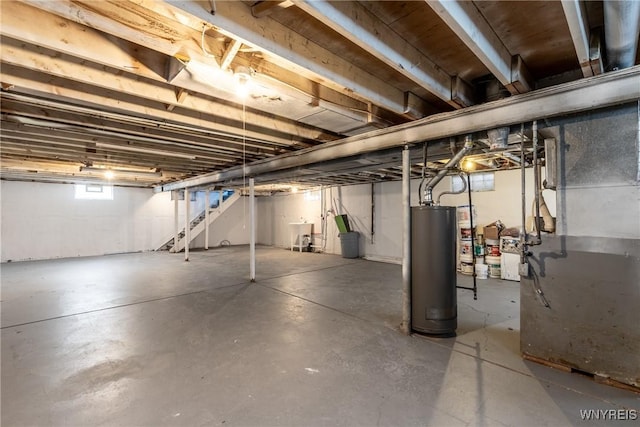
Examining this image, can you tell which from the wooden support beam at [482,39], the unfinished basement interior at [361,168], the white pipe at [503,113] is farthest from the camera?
the white pipe at [503,113]

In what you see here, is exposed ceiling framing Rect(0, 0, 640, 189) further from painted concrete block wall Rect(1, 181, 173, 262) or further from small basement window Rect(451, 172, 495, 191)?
painted concrete block wall Rect(1, 181, 173, 262)

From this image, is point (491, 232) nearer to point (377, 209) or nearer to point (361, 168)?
point (377, 209)

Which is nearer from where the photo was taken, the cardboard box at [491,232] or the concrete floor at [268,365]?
the concrete floor at [268,365]

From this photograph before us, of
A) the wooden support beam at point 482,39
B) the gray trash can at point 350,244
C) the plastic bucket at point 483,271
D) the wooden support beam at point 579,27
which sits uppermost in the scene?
the wooden support beam at point 482,39

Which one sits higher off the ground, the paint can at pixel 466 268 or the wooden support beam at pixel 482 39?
the wooden support beam at pixel 482 39

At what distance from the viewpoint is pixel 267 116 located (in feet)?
10.2

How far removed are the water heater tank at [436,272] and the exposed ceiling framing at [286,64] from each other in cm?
77

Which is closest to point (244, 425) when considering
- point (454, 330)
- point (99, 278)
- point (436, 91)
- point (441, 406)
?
point (441, 406)

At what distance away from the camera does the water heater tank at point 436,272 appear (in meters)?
2.78

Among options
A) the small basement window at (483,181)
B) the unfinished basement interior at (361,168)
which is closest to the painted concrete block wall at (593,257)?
the unfinished basement interior at (361,168)

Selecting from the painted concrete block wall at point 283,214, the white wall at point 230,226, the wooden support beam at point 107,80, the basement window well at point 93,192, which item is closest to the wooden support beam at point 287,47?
the wooden support beam at point 107,80

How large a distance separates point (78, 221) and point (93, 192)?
0.93 meters

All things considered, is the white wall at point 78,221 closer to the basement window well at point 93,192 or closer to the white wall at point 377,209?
the basement window well at point 93,192

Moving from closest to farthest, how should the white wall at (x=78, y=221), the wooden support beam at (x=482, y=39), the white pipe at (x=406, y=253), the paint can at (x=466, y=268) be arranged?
the wooden support beam at (x=482, y=39) → the white pipe at (x=406, y=253) → the paint can at (x=466, y=268) → the white wall at (x=78, y=221)
